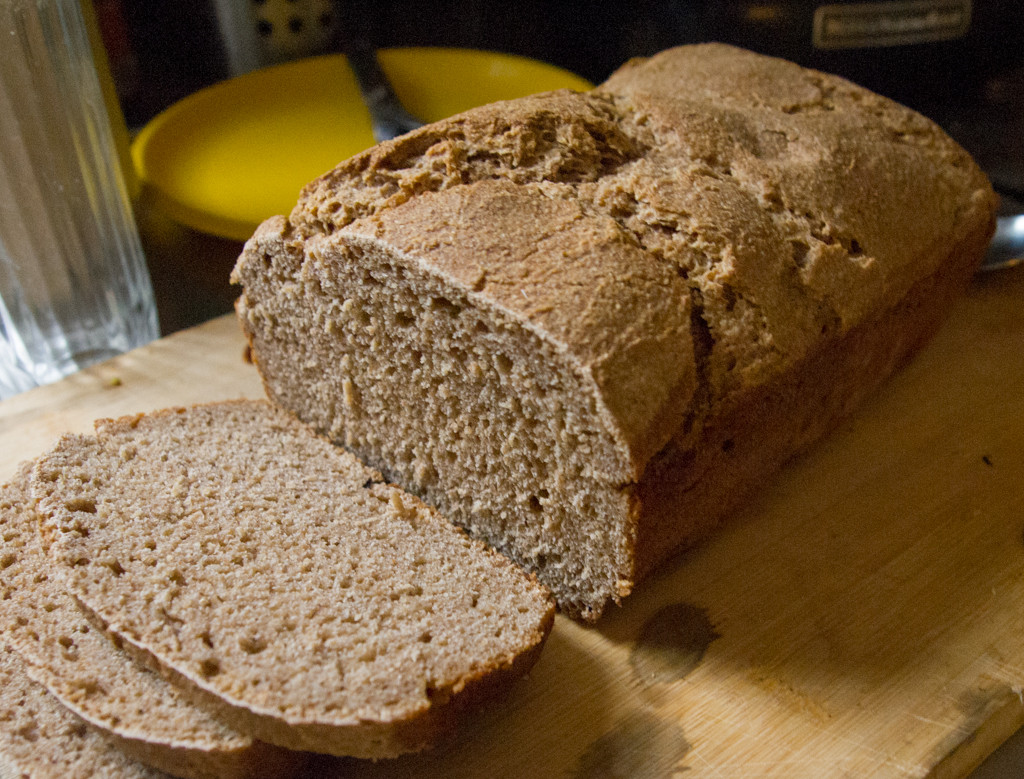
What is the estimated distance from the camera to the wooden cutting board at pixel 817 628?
1636 mm

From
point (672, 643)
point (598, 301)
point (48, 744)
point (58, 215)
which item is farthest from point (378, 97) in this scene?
point (48, 744)

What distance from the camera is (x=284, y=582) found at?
1.78 m

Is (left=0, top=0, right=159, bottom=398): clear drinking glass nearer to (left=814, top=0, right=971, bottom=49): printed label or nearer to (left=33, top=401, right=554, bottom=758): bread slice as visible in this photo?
(left=33, top=401, right=554, bottom=758): bread slice

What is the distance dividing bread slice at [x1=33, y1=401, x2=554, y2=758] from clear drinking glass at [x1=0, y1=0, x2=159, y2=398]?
2.20 ft

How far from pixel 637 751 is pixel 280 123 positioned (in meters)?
2.76

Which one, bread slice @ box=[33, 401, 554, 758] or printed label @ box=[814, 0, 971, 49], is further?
printed label @ box=[814, 0, 971, 49]

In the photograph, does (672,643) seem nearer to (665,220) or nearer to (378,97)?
(665,220)

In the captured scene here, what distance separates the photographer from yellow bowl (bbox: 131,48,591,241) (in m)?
2.94

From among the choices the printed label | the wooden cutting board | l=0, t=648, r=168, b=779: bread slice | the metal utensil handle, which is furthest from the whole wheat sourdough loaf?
the metal utensil handle

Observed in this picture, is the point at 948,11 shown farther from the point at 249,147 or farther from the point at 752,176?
the point at 249,147

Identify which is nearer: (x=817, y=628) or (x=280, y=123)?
(x=817, y=628)

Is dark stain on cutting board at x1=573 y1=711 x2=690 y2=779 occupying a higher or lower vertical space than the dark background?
lower

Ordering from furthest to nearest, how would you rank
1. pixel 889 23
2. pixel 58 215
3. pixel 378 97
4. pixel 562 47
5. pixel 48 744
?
pixel 562 47 → pixel 378 97 → pixel 889 23 → pixel 58 215 → pixel 48 744

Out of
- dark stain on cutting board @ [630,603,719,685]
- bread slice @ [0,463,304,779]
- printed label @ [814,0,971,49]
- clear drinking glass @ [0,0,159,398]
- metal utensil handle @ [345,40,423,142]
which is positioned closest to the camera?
bread slice @ [0,463,304,779]
